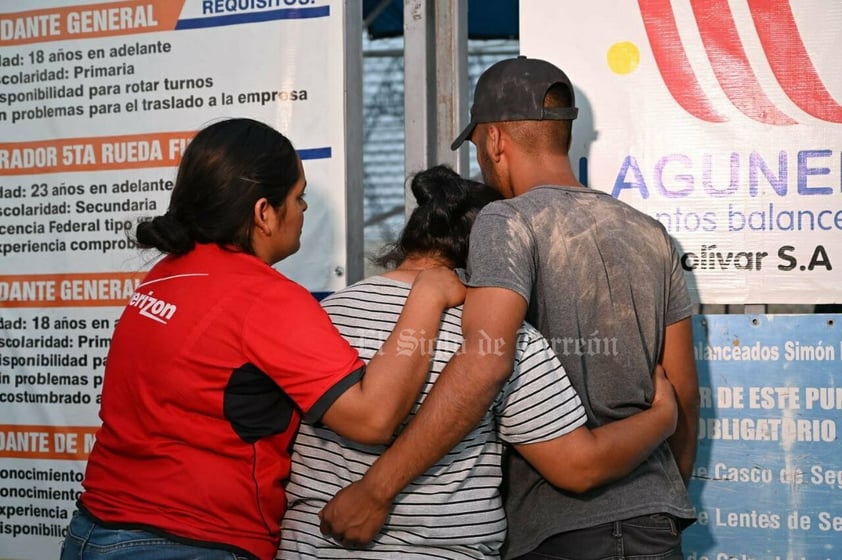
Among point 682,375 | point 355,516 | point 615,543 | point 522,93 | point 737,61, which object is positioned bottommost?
point 615,543

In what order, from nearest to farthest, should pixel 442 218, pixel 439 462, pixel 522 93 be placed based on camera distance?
pixel 439 462, pixel 442 218, pixel 522 93

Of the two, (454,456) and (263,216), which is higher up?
(263,216)

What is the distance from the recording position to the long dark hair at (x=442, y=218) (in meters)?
1.84

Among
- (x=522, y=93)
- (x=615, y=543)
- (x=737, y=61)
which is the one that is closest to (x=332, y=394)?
(x=615, y=543)

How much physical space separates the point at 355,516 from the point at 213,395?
340 millimetres

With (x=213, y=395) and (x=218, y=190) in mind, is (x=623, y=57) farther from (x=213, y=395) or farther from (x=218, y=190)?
(x=213, y=395)

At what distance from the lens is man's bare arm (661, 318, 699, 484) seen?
203 centimetres

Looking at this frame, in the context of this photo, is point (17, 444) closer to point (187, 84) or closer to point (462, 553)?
point (187, 84)

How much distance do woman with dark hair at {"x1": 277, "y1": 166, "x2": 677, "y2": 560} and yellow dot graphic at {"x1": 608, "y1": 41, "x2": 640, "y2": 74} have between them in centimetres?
110

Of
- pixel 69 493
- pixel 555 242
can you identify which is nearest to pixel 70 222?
pixel 69 493

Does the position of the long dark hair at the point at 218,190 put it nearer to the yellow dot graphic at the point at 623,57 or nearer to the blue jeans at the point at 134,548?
the blue jeans at the point at 134,548

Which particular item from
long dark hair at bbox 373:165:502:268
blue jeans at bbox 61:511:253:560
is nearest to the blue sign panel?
long dark hair at bbox 373:165:502:268

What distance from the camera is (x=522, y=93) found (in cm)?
204

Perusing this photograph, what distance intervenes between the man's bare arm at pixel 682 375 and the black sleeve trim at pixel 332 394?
78 centimetres
